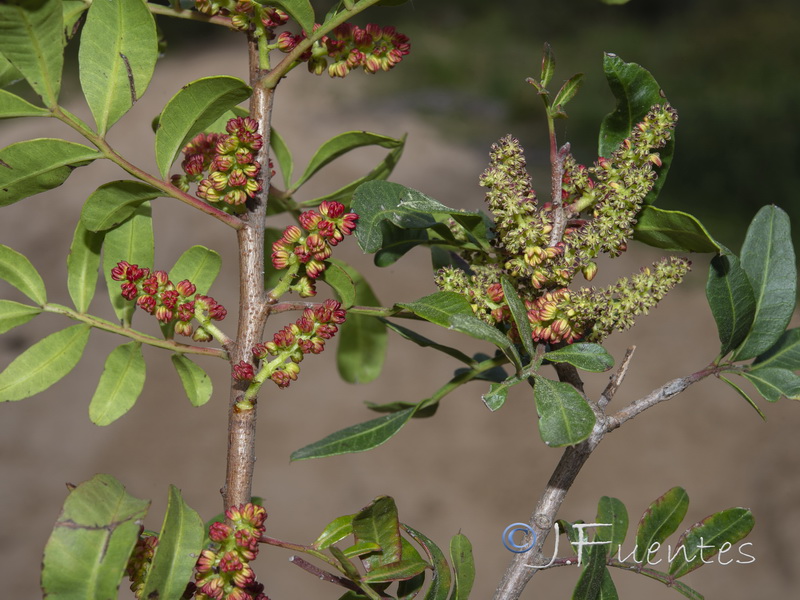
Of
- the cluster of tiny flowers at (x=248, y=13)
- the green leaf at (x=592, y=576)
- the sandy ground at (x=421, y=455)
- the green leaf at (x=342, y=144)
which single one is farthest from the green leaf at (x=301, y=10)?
the sandy ground at (x=421, y=455)

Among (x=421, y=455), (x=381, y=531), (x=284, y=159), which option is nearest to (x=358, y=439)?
(x=381, y=531)

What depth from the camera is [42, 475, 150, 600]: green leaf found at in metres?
0.34

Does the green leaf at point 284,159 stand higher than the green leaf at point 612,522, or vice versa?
the green leaf at point 284,159

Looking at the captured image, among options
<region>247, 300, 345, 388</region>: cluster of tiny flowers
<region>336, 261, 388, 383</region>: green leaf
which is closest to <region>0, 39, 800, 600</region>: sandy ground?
<region>336, 261, 388, 383</region>: green leaf

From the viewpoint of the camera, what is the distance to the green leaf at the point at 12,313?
0.46 m

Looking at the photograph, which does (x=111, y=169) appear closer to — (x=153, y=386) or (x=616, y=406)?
(x=153, y=386)

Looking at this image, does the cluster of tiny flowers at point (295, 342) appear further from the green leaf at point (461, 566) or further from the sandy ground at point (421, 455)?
the sandy ground at point (421, 455)

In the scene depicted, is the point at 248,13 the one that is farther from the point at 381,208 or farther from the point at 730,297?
the point at 730,297

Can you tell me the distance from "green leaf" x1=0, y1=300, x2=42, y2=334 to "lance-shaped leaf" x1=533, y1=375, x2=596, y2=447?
310 mm

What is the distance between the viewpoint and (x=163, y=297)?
421 millimetres

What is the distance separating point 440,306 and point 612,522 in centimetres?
20

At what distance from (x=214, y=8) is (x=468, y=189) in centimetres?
277

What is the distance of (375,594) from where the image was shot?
413 millimetres

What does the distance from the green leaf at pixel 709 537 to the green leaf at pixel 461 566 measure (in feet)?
0.44
